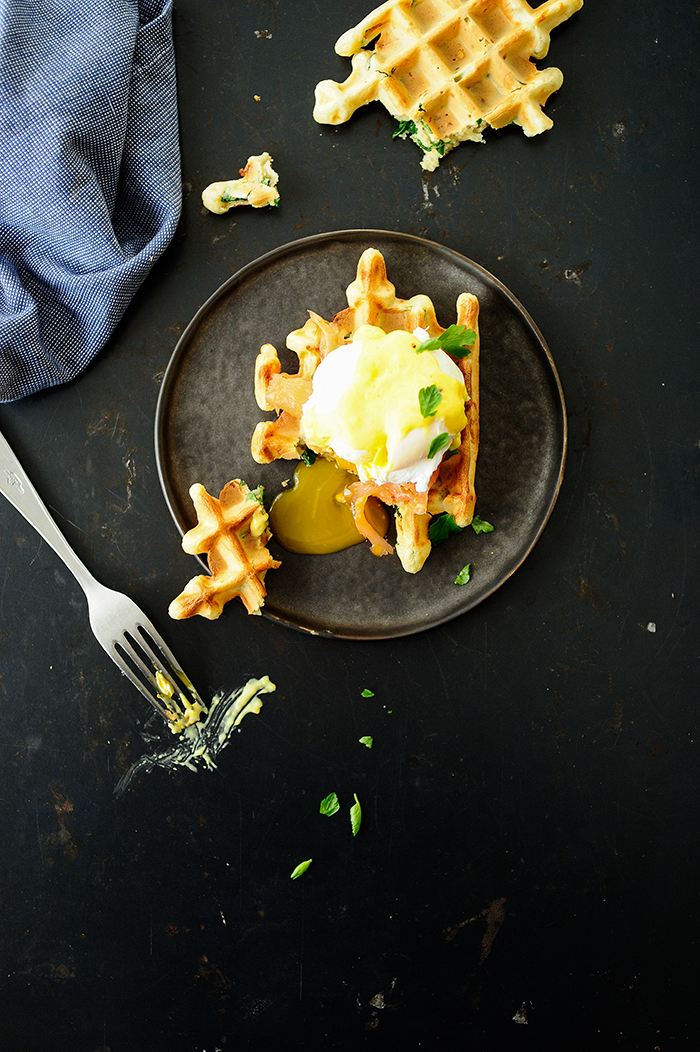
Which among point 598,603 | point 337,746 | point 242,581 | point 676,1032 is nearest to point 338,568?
point 242,581

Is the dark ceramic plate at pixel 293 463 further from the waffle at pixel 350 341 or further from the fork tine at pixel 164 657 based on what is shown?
the fork tine at pixel 164 657

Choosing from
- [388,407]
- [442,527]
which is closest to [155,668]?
[442,527]

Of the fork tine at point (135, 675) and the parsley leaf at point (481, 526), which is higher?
the fork tine at point (135, 675)

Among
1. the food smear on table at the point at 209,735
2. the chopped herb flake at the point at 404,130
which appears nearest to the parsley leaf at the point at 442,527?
the food smear on table at the point at 209,735

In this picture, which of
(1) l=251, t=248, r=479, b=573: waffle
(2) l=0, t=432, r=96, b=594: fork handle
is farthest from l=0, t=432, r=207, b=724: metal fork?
(1) l=251, t=248, r=479, b=573: waffle

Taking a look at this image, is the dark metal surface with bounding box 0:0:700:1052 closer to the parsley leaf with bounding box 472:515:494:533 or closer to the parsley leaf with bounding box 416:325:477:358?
the parsley leaf with bounding box 472:515:494:533

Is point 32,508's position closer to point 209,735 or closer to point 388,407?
point 209,735
